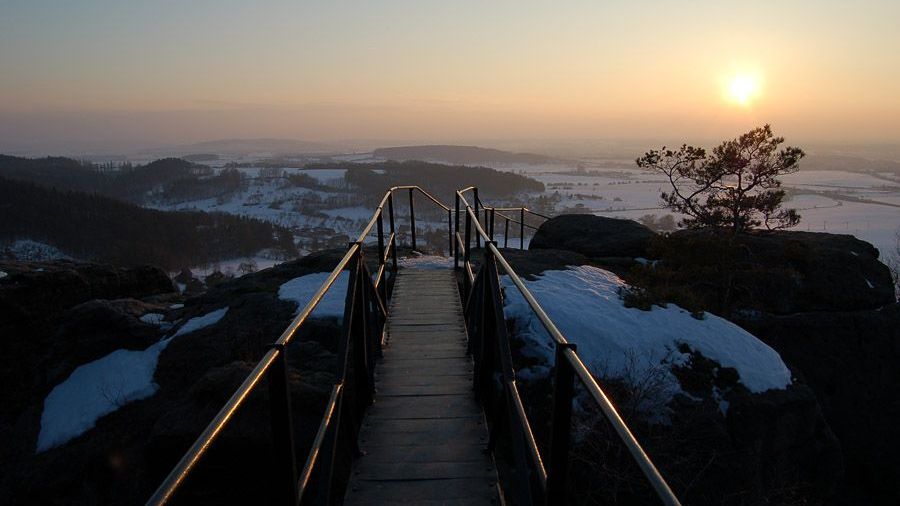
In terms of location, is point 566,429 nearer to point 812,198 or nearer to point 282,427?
point 282,427

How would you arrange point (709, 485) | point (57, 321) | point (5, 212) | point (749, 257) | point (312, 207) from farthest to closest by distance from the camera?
point (312, 207) → point (5, 212) → point (749, 257) → point (57, 321) → point (709, 485)

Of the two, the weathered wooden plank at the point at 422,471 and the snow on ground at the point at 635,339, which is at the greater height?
the weathered wooden plank at the point at 422,471

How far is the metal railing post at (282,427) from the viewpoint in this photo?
1836 mm

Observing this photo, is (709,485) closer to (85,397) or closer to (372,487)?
(372,487)

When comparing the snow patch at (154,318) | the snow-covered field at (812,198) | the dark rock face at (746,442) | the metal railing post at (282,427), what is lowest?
the snow-covered field at (812,198)

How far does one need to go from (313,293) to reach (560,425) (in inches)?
258

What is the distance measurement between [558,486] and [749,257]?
32.6ft

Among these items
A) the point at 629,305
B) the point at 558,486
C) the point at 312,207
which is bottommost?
the point at 312,207

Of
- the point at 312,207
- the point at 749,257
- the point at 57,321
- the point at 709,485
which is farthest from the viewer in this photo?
the point at 312,207

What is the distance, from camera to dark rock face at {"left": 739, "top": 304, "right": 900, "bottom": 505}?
8148mm

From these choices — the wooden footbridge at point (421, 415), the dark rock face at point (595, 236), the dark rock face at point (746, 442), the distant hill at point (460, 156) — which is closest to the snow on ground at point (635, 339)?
the dark rock face at point (746, 442)

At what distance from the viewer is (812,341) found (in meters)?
8.78

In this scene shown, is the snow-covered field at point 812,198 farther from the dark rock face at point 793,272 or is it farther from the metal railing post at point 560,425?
the metal railing post at point 560,425

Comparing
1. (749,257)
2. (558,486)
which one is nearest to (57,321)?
(558,486)
